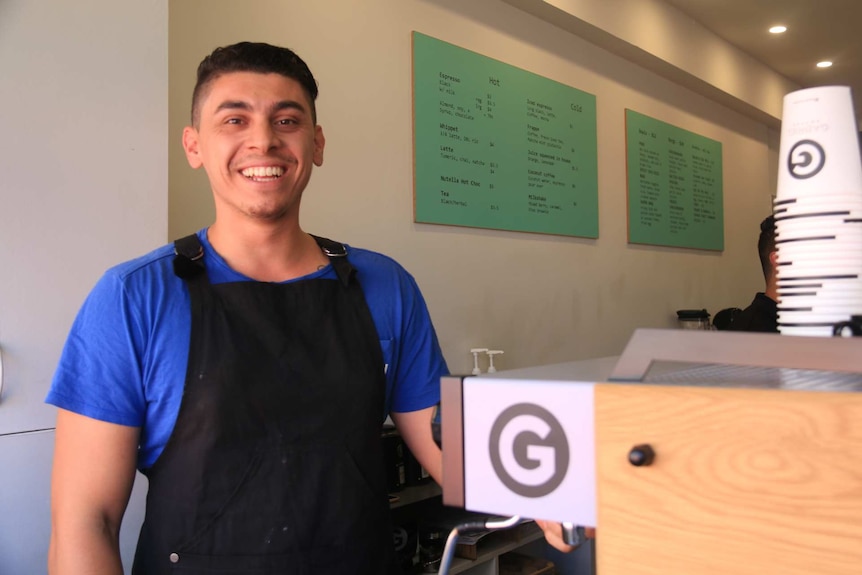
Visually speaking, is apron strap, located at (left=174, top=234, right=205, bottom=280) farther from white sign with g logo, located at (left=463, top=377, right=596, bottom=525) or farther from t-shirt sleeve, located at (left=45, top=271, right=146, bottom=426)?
white sign with g logo, located at (left=463, top=377, right=596, bottom=525)

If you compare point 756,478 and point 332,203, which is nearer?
point 756,478

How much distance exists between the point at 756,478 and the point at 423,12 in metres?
2.39

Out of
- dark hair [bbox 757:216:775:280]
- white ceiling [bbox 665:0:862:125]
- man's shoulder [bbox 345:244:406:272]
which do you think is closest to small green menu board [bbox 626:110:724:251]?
white ceiling [bbox 665:0:862:125]

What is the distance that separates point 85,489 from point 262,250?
48cm

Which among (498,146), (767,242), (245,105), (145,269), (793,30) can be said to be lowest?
(145,269)

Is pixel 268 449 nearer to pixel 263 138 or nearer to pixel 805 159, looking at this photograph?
pixel 263 138

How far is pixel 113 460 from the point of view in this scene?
1.10 metres

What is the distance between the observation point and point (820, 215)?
2.17ft

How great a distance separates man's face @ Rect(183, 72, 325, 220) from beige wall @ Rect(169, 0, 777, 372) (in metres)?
0.67

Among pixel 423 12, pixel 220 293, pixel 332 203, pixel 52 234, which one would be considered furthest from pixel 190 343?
pixel 423 12

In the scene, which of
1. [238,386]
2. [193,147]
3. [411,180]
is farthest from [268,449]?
[411,180]

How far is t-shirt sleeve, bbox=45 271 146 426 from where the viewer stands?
1097mm

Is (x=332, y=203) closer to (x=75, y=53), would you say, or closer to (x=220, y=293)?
(x=75, y=53)

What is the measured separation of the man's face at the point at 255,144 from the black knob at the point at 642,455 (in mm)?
844
